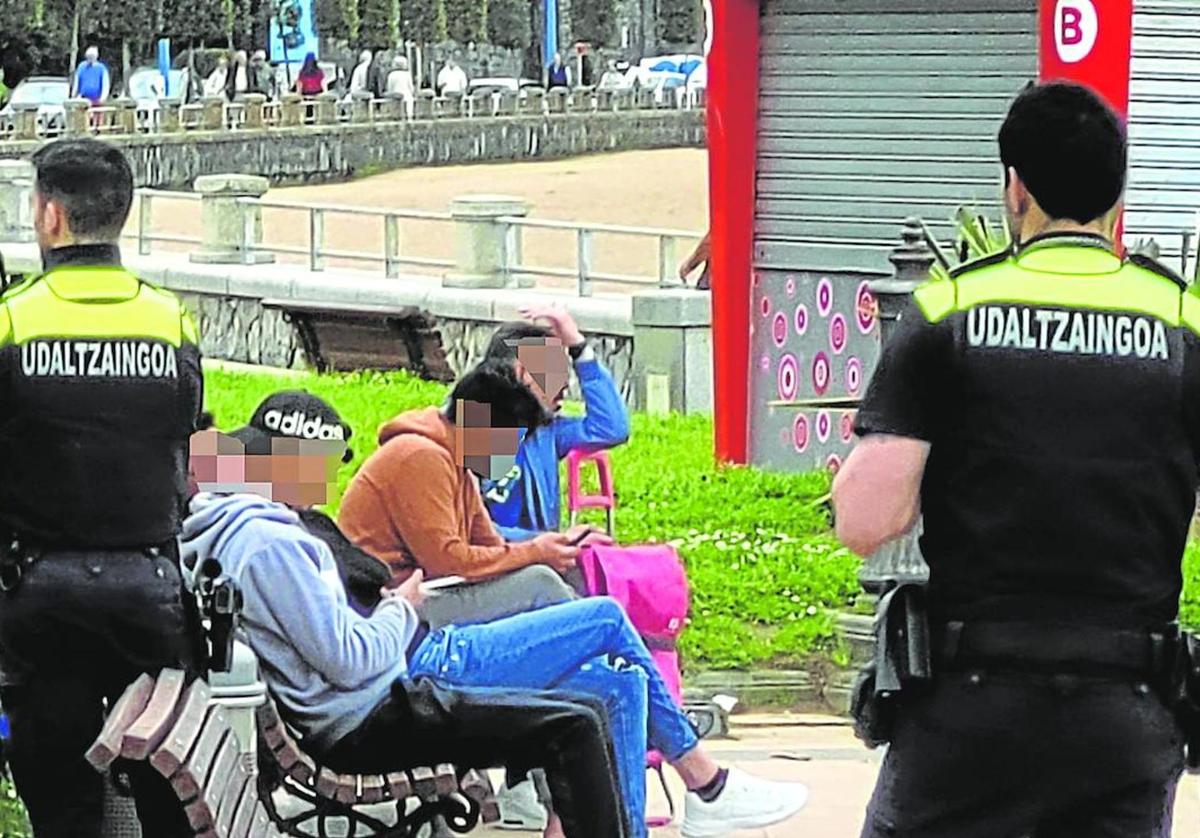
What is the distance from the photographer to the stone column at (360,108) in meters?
50.4

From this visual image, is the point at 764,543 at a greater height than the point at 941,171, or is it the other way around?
the point at 941,171

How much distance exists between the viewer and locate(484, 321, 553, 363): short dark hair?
6.85 m

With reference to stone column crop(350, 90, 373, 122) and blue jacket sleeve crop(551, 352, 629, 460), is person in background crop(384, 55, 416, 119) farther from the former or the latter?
blue jacket sleeve crop(551, 352, 629, 460)

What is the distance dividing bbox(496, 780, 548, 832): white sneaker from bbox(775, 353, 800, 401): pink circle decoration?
19.4 ft

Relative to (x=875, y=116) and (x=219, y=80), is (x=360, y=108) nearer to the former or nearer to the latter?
(x=219, y=80)

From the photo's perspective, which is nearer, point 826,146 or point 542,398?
point 542,398

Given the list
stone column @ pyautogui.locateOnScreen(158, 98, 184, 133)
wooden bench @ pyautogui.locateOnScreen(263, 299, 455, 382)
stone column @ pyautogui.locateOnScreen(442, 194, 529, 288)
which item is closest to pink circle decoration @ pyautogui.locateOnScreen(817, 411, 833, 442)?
wooden bench @ pyautogui.locateOnScreen(263, 299, 455, 382)

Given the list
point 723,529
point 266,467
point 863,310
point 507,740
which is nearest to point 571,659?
point 507,740

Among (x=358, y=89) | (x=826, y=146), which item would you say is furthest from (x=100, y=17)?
(x=826, y=146)

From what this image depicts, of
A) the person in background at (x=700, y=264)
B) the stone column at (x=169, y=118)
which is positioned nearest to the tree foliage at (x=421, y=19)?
the stone column at (x=169, y=118)

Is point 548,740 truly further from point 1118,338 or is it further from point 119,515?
point 1118,338

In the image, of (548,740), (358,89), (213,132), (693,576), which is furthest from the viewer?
(358,89)

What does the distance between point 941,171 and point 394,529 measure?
6.01 meters

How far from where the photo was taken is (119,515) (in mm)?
4812
